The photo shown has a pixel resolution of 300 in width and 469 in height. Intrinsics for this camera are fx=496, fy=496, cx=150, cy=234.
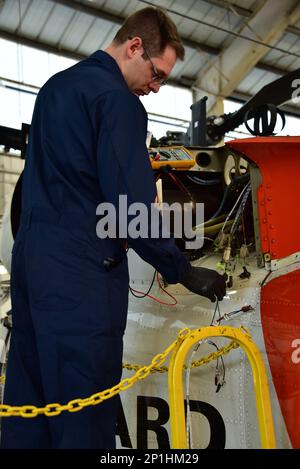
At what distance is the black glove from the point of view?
6.15ft

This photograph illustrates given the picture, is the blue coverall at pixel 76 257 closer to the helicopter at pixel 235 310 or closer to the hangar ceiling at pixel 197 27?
the helicopter at pixel 235 310

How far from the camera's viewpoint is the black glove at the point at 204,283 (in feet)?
6.15

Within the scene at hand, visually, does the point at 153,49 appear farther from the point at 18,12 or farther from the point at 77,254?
the point at 18,12

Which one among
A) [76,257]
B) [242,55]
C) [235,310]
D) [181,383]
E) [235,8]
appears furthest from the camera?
[242,55]

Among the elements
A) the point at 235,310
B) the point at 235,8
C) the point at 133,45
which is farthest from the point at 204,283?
the point at 235,8

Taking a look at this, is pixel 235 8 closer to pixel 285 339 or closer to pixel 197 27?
pixel 197 27

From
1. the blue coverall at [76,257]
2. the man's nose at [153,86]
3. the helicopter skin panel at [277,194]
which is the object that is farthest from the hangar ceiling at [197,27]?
the blue coverall at [76,257]

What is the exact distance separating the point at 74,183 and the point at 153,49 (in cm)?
59

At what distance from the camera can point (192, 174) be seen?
9.77ft

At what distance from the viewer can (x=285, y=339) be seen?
1.98 meters

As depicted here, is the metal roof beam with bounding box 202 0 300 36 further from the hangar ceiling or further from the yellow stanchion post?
the yellow stanchion post

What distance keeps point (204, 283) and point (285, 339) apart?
0.42 metres

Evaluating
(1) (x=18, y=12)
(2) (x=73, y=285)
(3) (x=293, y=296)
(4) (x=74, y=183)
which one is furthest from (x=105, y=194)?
(1) (x=18, y=12)

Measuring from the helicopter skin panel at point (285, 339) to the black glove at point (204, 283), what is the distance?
24cm
